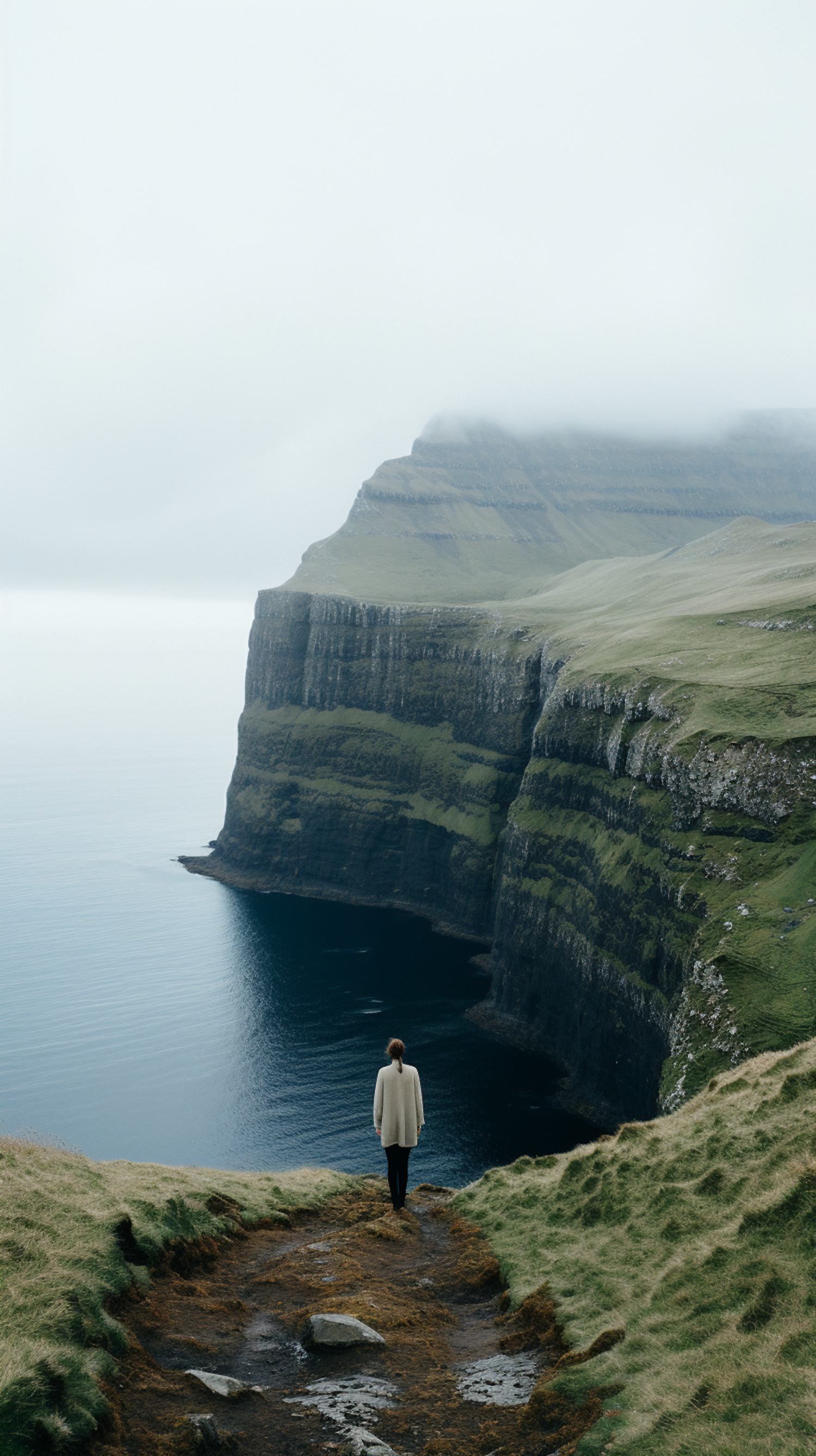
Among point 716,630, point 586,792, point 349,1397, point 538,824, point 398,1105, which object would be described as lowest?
point 538,824

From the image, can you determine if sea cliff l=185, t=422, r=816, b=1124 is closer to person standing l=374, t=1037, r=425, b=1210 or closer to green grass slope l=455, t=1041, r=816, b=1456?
green grass slope l=455, t=1041, r=816, b=1456

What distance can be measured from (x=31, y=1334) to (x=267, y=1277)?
7.55 metres

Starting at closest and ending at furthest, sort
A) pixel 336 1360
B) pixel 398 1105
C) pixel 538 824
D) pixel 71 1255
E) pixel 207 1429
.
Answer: pixel 207 1429 → pixel 336 1360 → pixel 71 1255 → pixel 398 1105 → pixel 538 824

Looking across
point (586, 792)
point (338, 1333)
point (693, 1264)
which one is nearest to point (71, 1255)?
point (338, 1333)

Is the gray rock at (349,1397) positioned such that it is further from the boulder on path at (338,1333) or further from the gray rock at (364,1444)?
the boulder on path at (338,1333)

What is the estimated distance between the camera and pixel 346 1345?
671 inches

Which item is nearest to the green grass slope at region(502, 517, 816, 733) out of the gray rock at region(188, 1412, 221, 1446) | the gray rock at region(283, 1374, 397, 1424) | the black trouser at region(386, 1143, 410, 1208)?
the black trouser at region(386, 1143, 410, 1208)

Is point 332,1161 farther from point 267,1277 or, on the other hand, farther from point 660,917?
point 267,1277

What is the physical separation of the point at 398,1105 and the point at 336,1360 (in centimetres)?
846

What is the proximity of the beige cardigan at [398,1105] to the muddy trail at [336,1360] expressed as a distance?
267cm

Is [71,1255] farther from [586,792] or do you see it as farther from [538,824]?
[538,824]

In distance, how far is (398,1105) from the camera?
25.0 metres

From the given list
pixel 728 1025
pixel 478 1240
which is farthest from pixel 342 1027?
pixel 478 1240

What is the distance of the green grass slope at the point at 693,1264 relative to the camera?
12625 millimetres
